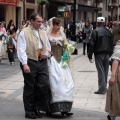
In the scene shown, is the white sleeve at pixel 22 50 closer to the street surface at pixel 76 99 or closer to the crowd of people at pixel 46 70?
the crowd of people at pixel 46 70

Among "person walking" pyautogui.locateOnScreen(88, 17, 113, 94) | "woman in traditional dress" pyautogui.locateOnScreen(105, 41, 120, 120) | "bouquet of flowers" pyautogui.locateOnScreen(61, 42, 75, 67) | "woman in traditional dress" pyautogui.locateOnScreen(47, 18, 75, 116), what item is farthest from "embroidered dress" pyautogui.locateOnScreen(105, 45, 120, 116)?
"person walking" pyautogui.locateOnScreen(88, 17, 113, 94)

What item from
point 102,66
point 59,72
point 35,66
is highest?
point 35,66

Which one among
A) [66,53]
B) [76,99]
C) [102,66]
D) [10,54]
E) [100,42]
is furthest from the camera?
[10,54]

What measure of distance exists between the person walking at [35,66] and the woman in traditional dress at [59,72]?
0.41 ft

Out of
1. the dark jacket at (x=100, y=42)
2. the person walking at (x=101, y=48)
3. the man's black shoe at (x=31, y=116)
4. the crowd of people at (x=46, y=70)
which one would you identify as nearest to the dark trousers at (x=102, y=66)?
the person walking at (x=101, y=48)

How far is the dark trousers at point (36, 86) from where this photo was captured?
8.02 meters

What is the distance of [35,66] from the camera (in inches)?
316

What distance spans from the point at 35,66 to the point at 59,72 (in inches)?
18.2

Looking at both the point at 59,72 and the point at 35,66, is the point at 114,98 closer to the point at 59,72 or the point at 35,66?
the point at 59,72

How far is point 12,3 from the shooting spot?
107 ft

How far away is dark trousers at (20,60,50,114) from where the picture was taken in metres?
→ 8.02

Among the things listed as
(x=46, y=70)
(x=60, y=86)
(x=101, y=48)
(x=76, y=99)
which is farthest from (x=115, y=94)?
(x=101, y=48)

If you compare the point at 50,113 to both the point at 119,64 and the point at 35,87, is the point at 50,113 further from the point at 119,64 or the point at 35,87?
the point at 119,64

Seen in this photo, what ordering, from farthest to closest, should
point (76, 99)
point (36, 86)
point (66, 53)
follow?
point (76, 99) → point (66, 53) → point (36, 86)
